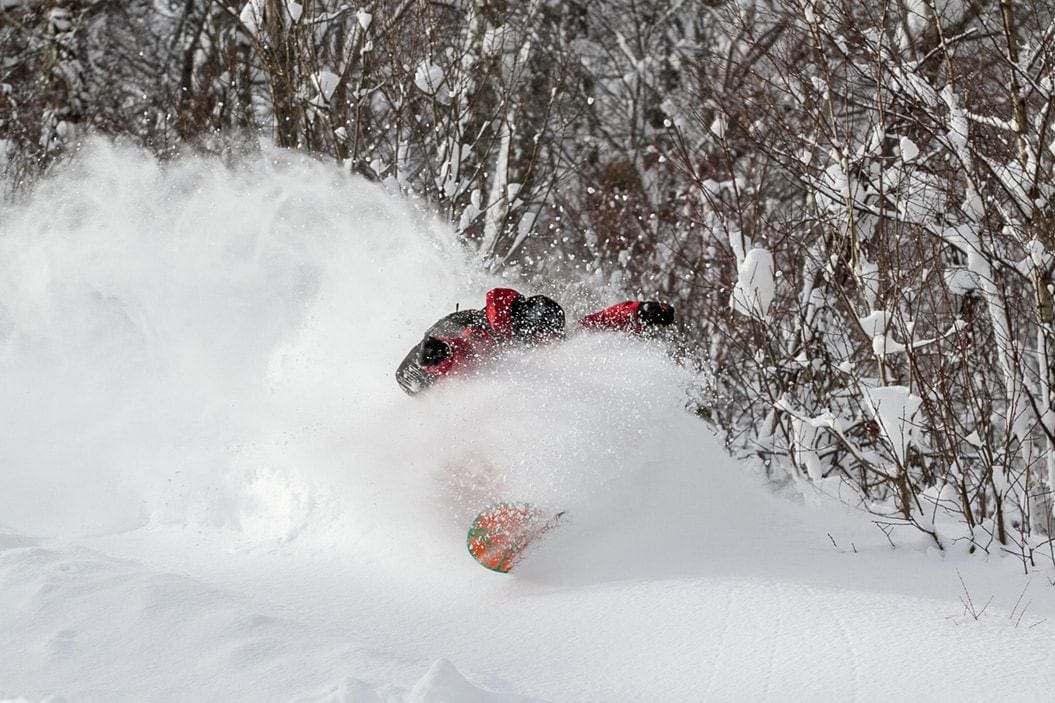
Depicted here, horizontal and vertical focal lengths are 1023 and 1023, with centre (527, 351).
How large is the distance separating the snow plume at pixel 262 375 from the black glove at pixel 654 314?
180 millimetres

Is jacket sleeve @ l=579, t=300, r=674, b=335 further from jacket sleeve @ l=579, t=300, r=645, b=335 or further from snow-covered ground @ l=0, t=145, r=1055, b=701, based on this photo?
snow-covered ground @ l=0, t=145, r=1055, b=701

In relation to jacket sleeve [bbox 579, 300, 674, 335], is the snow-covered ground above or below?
below

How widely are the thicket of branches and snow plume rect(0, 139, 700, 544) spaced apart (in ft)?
3.31

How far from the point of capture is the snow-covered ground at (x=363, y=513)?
10.2ft

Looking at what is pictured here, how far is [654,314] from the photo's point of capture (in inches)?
188

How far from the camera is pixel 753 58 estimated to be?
5797mm

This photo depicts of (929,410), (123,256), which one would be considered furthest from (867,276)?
(123,256)

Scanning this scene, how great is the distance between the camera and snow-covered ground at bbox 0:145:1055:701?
311cm

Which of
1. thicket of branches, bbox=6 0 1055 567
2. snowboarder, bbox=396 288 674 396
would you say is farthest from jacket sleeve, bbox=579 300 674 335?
thicket of branches, bbox=6 0 1055 567

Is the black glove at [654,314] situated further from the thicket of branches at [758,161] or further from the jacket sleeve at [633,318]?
the thicket of branches at [758,161]

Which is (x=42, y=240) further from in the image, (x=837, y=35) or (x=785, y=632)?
(x=785, y=632)

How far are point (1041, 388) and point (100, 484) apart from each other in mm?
4897

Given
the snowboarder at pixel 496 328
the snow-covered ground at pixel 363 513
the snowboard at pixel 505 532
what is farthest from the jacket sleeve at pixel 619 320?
the snowboard at pixel 505 532

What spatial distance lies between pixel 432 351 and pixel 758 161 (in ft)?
11.0
